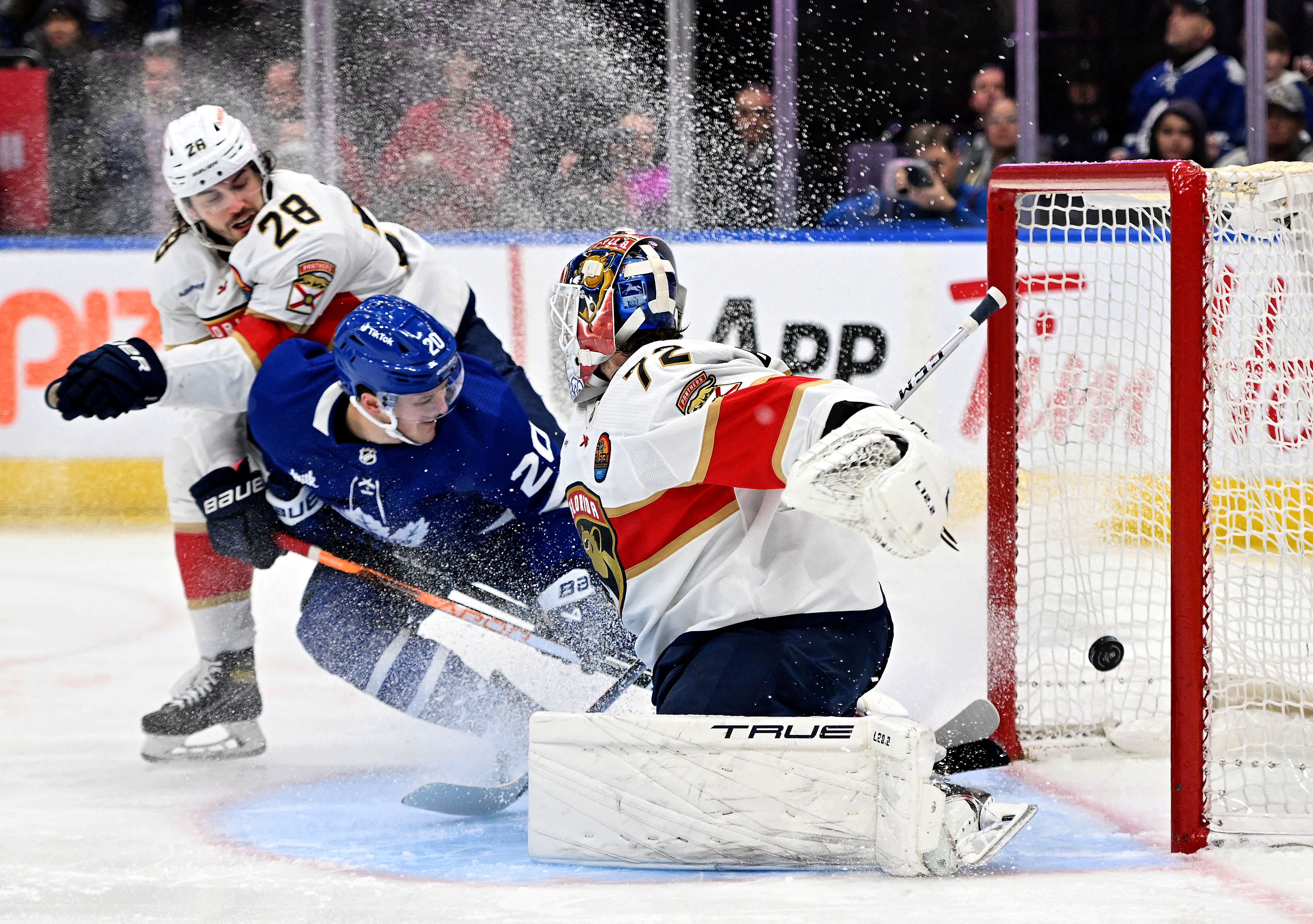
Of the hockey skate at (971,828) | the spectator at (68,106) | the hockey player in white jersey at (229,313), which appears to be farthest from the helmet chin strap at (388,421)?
the spectator at (68,106)

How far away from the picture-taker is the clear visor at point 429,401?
265 cm

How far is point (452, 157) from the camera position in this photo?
5.63 meters

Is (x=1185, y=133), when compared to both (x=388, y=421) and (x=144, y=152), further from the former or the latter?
(x=144, y=152)

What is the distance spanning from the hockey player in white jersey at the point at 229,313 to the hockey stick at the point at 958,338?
99cm

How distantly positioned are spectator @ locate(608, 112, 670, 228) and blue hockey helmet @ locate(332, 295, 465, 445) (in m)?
2.77

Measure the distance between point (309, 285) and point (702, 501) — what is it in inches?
45.7

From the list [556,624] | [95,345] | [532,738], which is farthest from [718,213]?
[532,738]

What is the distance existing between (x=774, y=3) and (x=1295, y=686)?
3418 mm

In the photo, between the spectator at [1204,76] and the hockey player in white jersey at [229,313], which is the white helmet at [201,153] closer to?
the hockey player in white jersey at [229,313]

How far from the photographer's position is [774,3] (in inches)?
211

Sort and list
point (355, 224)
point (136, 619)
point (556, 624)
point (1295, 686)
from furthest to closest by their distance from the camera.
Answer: point (136, 619) → point (355, 224) → point (556, 624) → point (1295, 686)

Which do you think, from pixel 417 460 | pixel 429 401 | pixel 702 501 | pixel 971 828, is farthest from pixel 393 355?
pixel 971 828

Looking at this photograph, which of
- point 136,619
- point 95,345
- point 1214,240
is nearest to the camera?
point 1214,240

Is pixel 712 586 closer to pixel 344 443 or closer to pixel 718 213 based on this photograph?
pixel 344 443
